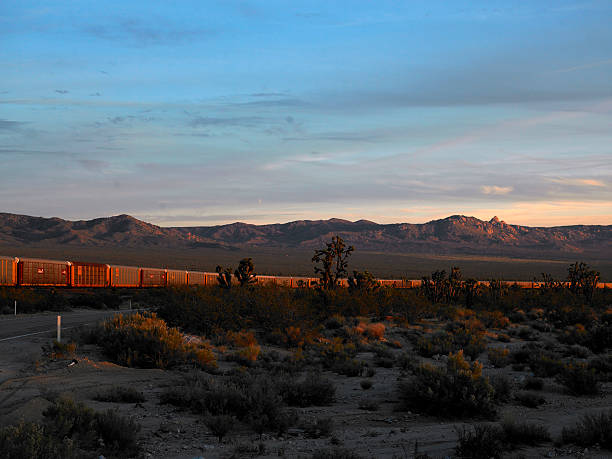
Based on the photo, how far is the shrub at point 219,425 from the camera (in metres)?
9.68

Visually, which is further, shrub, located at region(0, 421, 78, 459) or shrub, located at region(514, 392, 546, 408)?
shrub, located at region(514, 392, 546, 408)

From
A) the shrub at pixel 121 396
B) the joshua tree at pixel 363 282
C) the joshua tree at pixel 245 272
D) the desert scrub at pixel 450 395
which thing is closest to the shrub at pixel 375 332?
the desert scrub at pixel 450 395

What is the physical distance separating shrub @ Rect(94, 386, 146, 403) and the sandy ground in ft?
0.72

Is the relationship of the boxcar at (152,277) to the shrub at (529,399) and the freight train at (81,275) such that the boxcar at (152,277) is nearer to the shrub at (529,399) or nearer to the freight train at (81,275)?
the freight train at (81,275)

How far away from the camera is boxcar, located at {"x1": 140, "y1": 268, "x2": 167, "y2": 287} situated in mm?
58281

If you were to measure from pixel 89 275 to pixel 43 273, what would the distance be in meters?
5.36

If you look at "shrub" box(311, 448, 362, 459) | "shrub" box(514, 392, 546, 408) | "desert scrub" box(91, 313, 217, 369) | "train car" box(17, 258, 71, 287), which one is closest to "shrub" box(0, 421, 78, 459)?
"shrub" box(311, 448, 362, 459)

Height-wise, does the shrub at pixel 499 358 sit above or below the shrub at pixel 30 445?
below

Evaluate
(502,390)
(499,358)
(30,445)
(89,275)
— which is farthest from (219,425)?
(89,275)

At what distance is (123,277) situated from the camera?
56.5m

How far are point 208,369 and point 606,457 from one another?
10454 millimetres

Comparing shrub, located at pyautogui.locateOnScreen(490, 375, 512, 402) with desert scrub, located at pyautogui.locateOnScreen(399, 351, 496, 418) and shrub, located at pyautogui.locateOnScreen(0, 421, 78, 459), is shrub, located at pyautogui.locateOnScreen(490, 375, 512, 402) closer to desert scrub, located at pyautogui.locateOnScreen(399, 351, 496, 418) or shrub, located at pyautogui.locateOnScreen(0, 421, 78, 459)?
desert scrub, located at pyautogui.locateOnScreen(399, 351, 496, 418)

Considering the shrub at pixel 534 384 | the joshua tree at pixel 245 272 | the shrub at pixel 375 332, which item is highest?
the joshua tree at pixel 245 272

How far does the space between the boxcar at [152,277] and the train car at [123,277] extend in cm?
49
